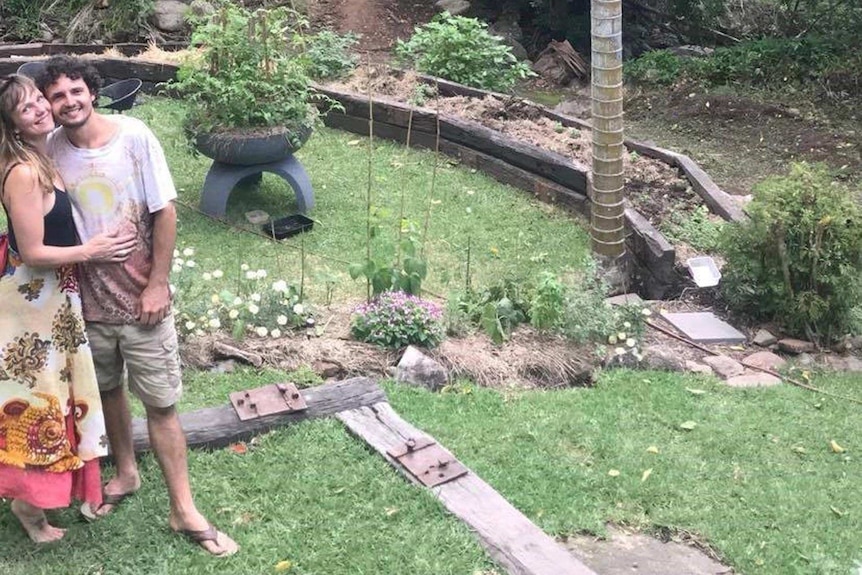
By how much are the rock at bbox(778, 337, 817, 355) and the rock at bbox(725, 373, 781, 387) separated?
0.56 meters

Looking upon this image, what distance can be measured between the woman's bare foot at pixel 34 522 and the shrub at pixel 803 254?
4.46m

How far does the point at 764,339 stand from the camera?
619 centimetres

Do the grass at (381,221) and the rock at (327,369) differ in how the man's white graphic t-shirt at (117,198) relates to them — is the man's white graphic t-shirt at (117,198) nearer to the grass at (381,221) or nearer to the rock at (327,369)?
the rock at (327,369)

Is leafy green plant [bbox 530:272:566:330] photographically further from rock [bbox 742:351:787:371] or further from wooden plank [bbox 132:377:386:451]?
wooden plank [bbox 132:377:386:451]

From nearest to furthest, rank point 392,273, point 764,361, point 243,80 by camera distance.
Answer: point 392,273 → point 764,361 → point 243,80

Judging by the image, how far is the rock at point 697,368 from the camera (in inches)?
220

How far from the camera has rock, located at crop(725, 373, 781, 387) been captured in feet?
17.9

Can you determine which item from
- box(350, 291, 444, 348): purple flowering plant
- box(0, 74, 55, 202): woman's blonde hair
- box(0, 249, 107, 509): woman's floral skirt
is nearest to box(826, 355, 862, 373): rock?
box(350, 291, 444, 348): purple flowering plant

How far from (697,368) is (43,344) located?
3701 millimetres

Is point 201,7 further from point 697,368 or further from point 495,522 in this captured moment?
point 495,522

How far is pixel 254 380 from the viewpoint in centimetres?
476

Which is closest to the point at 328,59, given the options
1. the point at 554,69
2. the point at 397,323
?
the point at 554,69

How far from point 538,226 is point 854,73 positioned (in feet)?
21.6

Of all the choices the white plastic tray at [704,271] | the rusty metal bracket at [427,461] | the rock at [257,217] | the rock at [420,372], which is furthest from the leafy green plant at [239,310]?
the white plastic tray at [704,271]
